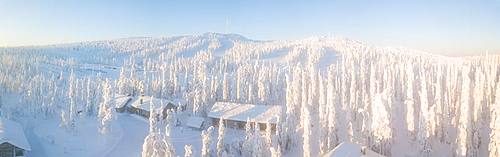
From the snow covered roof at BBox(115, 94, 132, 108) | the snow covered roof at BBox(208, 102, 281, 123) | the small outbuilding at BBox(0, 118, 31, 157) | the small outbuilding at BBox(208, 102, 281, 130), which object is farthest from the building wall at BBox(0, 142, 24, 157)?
→ the snow covered roof at BBox(115, 94, 132, 108)

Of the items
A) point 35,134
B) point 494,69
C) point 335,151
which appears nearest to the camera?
point 335,151

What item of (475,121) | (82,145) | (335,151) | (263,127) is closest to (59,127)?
(82,145)

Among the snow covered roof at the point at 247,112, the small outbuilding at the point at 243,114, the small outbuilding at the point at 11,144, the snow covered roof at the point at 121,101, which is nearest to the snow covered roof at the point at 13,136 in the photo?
the small outbuilding at the point at 11,144

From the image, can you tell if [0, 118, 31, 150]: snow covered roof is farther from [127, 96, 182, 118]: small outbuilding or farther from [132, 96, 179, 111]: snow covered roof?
[127, 96, 182, 118]: small outbuilding

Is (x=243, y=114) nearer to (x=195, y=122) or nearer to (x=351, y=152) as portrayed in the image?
(x=195, y=122)

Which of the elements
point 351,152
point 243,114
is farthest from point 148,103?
point 351,152

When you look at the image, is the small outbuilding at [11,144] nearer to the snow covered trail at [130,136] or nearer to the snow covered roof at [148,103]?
the snow covered trail at [130,136]

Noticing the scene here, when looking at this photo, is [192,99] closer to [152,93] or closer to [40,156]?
[152,93]
